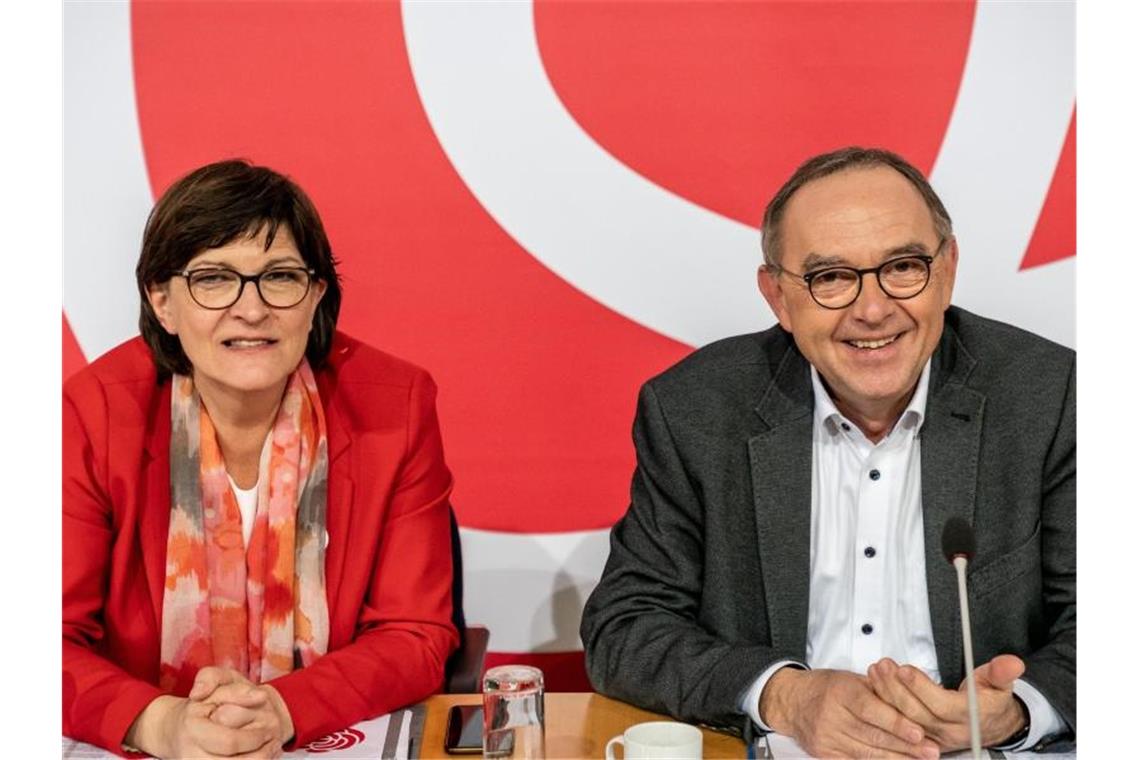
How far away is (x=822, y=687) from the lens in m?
2.02

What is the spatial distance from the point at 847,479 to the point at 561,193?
0.89 m

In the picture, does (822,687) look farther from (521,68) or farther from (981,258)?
(521,68)

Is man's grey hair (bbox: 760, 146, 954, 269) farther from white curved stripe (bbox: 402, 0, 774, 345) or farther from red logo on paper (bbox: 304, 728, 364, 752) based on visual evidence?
red logo on paper (bbox: 304, 728, 364, 752)

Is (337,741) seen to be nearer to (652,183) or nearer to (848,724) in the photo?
(848,724)

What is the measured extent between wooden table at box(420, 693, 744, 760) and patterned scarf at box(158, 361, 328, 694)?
35cm

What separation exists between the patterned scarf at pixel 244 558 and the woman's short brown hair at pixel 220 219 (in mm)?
230

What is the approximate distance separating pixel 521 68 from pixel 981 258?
40.5 inches

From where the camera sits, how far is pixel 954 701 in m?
1.92

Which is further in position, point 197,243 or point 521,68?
point 521,68

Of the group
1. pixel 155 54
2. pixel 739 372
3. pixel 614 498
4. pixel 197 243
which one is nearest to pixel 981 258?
pixel 739 372

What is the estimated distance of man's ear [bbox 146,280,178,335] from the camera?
7.88 ft

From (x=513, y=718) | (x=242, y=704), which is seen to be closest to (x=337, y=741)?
(x=242, y=704)

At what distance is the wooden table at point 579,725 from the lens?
1.97m

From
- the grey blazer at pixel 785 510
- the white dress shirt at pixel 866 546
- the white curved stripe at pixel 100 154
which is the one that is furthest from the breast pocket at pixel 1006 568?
the white curved stripe at pixel 100 154
